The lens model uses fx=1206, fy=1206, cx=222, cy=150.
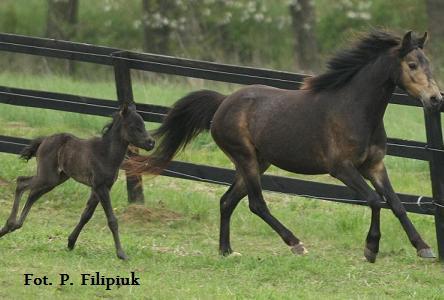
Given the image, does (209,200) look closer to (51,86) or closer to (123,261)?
(123,261)

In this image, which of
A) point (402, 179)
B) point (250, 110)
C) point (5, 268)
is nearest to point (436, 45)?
point (402, 179)

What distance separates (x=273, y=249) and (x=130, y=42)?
23.1 metres

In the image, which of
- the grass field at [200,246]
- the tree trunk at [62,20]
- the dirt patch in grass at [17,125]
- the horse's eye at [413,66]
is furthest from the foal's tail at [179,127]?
the tree trunk at [62,20]

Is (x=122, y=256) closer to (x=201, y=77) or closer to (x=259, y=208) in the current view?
(x=259, y=208)

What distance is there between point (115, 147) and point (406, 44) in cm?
255

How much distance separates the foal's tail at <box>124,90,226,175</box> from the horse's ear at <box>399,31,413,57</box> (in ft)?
6.38

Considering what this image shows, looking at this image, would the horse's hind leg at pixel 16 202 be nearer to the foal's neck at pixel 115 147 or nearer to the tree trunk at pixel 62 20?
the foal's neck at pixel 115 147

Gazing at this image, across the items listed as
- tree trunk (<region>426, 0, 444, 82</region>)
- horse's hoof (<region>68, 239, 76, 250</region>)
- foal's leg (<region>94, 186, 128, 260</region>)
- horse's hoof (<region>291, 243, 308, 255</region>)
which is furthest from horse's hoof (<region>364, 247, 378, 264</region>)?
tree trunk (<region>426, 0, 444, 82</region>)

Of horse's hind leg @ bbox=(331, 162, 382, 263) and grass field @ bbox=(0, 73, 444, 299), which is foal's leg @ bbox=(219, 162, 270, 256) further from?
horse's hind leg @ bbox=(331, 162, 382, 263)

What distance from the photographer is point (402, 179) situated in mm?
14102

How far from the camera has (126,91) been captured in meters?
12.6

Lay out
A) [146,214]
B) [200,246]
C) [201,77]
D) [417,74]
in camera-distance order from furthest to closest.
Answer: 1. [146,214]
2. [201,77]
3. [200,246]
4. [417,74]

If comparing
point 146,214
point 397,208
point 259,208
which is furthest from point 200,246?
point 397,208

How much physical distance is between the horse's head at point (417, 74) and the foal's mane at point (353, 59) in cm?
22
